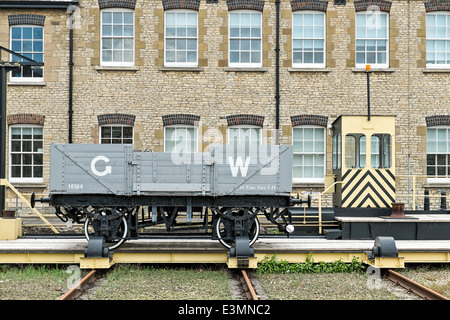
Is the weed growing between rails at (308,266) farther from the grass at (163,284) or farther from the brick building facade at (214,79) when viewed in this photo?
the brick building facade at (214,79)

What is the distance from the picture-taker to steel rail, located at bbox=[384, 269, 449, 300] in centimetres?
764

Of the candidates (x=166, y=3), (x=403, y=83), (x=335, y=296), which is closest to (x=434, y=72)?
(x=403, y=83)

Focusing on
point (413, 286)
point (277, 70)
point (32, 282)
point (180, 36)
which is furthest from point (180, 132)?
point (413, 286)

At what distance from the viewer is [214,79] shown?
61.5ft

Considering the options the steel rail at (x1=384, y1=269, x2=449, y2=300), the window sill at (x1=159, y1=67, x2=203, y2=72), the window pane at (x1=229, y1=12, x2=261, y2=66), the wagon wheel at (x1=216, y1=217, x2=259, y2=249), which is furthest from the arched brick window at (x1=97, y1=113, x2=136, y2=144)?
Answer: the steel rail at (x1=384, y1=269, x2=449, y2=300)

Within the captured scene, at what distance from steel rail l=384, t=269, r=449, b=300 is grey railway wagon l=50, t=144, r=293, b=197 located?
304cm

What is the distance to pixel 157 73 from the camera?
18.7 meters

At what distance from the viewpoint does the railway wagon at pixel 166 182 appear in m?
10.1

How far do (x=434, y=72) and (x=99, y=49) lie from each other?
40.3ft

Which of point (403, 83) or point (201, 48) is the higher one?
point (201, 48)

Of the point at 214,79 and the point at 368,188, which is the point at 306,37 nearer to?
the point at 214,79

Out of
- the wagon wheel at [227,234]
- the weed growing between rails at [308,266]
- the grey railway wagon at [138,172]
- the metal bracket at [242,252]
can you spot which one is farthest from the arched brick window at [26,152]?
the weed growing between rails at [308,266]
